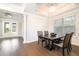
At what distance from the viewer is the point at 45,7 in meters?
2.28

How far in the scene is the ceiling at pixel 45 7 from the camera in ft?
7.32

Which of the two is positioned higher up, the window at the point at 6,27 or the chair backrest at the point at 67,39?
the window at the point at 6,27

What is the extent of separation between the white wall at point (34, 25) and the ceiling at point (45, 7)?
13cm

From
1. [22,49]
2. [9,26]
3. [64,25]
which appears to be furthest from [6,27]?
[64,25]

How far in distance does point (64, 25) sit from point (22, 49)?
1.23 meters

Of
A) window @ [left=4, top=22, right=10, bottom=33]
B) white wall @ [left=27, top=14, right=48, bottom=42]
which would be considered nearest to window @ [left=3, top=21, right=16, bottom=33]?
window @ [left=4, top=22, right=10, bottom=33]

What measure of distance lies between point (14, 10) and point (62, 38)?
138 cm

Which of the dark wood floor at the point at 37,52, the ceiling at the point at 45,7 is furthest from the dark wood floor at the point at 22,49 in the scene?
the ceiling at the point at 45,7

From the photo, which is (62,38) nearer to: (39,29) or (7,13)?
(39,29)

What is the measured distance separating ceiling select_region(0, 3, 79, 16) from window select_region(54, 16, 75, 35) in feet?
0.75

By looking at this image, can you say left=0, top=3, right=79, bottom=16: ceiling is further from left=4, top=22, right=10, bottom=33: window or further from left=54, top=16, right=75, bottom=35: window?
left=4, top=22, right=10, bottom=33: window

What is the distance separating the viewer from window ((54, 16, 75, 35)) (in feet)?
7.29

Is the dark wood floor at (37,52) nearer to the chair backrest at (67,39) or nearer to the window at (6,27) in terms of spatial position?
the chair backrest at (67,39)

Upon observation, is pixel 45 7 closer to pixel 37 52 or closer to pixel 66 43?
pixel 66 43
